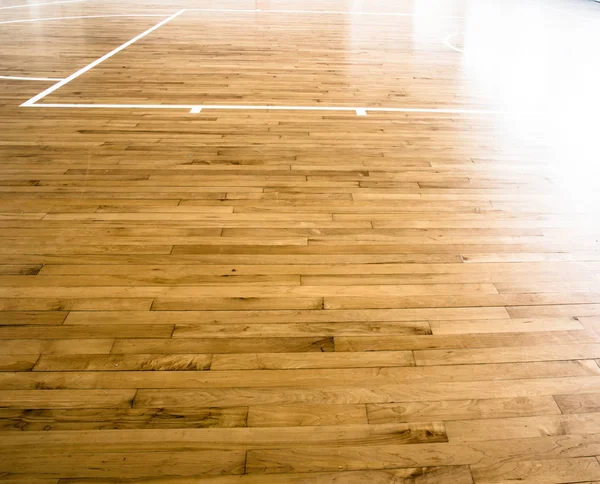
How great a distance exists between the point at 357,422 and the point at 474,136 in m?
2.49

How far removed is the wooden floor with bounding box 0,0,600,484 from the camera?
132cm

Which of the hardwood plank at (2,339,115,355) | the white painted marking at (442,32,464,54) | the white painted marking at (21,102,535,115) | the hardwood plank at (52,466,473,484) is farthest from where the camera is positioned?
the white painted marking at (442,32,464,54)

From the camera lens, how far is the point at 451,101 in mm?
4141

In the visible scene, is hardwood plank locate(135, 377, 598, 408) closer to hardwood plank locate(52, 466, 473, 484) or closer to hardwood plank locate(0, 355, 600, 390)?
hardwood plank locate(0, 355, 600, 390)

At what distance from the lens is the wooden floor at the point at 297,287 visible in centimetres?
132

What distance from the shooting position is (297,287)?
1.89 m

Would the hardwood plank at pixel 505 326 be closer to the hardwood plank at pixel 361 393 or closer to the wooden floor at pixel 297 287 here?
the wooden floor at pixel 297 287

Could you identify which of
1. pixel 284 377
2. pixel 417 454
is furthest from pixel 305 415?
pixel 417 454

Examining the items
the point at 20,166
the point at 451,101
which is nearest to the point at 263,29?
the point at 451,101

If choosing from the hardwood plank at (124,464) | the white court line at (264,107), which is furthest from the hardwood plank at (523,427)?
the white court line at (264,107)

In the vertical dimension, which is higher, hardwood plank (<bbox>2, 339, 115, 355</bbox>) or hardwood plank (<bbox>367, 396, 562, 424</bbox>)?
hardwood plank (<bbox>2, 339, 115, 355</bbox>)

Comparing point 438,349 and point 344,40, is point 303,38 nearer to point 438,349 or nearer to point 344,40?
point 344,40

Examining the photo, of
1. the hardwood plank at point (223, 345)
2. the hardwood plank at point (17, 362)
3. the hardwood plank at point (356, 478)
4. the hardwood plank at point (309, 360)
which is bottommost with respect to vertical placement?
the hardwood plank at point (356, 478)

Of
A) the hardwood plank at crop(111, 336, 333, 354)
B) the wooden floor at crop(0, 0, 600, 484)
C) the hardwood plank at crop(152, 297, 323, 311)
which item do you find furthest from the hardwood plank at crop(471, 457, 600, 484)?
the hardwood plank at crop(152, 297, 323, 311)
